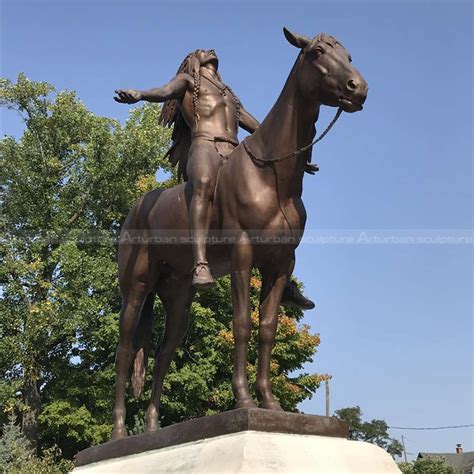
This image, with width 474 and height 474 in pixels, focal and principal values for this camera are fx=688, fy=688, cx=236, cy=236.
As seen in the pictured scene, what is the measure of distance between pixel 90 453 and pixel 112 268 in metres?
17.4

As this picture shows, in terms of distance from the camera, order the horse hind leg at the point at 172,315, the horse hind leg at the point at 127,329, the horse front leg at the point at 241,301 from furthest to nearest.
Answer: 1. the horse hind leg at the point at 172,315
2. the horse hind leg at the point at 127,329
3. the horse front leg at the point at 241,301

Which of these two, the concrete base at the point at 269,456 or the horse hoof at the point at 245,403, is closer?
the concrete base at the point at 269,456

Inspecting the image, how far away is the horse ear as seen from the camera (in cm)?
579

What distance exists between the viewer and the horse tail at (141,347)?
7.25 m

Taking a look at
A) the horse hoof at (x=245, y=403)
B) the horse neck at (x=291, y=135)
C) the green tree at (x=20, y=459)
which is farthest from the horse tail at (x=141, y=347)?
the green tree at (x=20, y=459)

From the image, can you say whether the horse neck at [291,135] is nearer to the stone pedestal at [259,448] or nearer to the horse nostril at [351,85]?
the horse nostril at [351,85]

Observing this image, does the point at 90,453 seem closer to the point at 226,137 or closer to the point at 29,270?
the point at 226,137

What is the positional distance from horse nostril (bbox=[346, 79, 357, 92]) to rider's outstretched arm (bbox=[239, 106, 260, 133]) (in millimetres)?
2089

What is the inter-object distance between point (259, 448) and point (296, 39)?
3.33 m

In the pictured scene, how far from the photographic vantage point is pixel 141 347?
732 centimetres

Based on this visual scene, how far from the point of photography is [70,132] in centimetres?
2586

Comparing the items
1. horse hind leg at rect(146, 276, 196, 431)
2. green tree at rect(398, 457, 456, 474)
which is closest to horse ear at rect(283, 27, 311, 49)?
horse hind leg at rect(146, 276, 196, 431)

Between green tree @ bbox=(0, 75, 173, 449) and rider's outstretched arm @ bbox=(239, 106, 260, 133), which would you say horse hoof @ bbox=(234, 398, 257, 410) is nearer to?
rider's outstretched arm @ bbox=(239, 106, 260, 133)

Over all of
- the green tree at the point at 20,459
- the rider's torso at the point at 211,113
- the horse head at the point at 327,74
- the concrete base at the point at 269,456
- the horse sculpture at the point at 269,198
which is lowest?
the concrete base at the point at 269,456
